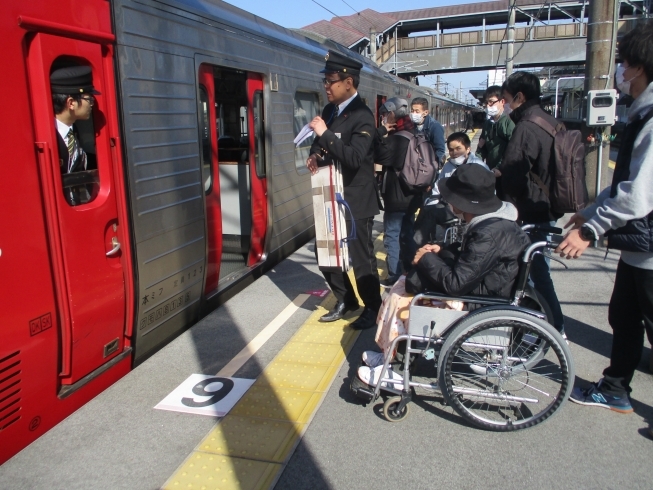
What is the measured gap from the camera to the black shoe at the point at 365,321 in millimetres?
4199

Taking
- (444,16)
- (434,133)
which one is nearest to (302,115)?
(434,133)

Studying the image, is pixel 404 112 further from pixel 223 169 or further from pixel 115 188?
pixel 115 188

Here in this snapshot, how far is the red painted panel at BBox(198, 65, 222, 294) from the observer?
4.38m

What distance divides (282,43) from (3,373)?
4.35m

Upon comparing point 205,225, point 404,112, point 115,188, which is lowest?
point 205,225

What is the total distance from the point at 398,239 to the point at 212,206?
1.72 meters

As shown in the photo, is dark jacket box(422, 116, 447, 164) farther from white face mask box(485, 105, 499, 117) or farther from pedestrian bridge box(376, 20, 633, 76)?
pedestrian bridge box(376, 20, 633, 76)

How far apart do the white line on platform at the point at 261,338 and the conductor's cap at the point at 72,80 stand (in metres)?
1.83

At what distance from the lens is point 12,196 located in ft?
8.11

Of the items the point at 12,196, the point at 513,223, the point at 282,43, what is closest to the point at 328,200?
the point at 513,223

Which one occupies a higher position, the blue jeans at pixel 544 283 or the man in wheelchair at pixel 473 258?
the man in wheelchair at pixel 473 258

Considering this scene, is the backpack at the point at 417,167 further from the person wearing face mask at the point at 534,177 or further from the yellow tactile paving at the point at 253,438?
the yellow tactile paving at the point at 253,438

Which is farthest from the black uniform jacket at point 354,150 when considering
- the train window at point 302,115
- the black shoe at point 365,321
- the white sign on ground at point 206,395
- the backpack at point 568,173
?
the train window at point 302,115

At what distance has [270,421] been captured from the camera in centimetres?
301
